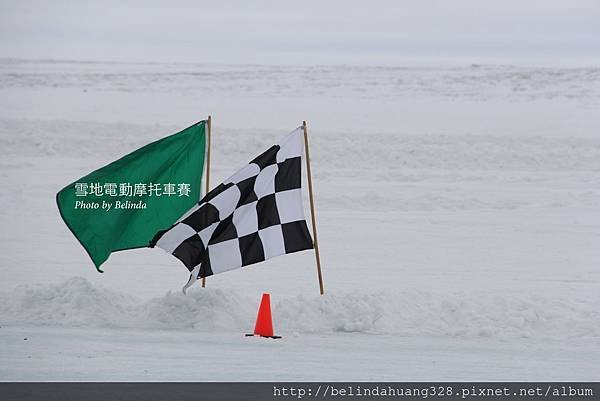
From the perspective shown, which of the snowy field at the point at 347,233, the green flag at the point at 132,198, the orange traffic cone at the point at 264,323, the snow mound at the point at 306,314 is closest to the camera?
the snowy field at the point at 347,233

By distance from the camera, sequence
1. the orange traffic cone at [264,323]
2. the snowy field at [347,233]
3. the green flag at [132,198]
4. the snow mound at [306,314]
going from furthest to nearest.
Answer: the green flag at [132,198]
the snow mound at [306,314]
the orange traffic cone at [264,323]
the snowy field at [347,233]

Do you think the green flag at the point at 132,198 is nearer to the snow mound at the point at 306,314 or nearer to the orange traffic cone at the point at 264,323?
the snow mound at the point at 306,314

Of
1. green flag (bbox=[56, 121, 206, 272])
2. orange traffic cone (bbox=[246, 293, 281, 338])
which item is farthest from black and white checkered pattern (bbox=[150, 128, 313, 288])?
green flag (bbox=[56, 121, 206, 272])

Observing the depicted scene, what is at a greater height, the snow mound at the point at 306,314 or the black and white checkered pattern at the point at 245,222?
the black and white checkered pattern at the point at 245,222

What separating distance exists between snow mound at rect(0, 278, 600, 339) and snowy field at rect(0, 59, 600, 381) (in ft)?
0.04

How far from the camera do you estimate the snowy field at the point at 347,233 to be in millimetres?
5988

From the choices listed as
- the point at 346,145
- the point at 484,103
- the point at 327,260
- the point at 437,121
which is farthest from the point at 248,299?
the point at 484,103

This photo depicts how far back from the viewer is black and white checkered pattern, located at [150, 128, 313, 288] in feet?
21.1

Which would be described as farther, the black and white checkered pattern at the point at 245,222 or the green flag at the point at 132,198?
the green flag at the point at 132,198

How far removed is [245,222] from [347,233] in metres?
3.97

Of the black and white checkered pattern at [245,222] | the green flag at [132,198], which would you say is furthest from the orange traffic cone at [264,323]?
the green flag at [132,198]

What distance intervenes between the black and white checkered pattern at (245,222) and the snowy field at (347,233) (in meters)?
0.39
